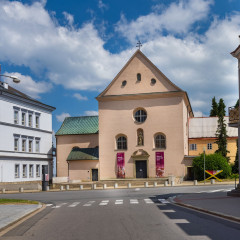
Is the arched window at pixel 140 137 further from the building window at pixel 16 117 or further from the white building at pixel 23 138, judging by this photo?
the building window at pixel 16 117

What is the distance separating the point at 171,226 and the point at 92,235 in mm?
2705

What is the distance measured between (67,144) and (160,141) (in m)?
16.3

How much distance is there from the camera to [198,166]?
5219cm

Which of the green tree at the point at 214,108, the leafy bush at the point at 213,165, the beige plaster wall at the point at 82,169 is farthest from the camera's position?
the green tree at the point at 214,108

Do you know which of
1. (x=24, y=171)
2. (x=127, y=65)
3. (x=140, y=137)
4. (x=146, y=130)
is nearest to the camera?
(x=24, y=171)

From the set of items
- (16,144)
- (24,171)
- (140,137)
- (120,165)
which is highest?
(140,137)

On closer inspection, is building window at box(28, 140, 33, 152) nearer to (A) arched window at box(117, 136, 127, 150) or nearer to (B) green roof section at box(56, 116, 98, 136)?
(B) green roof section at box(56, 116, 98, 136)

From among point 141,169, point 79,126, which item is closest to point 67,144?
point 79,126

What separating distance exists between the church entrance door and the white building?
546 inches

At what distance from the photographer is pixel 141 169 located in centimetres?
5634

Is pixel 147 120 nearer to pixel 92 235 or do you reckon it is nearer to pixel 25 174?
pixel 25 174

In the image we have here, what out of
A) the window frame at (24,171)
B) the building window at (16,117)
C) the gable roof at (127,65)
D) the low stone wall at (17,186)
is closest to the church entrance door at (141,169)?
the gable roof at (127,65)

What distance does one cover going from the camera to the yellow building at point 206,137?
6072 centimetres

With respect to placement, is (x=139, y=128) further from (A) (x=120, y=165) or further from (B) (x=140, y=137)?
(A) (x=120, y=165)
